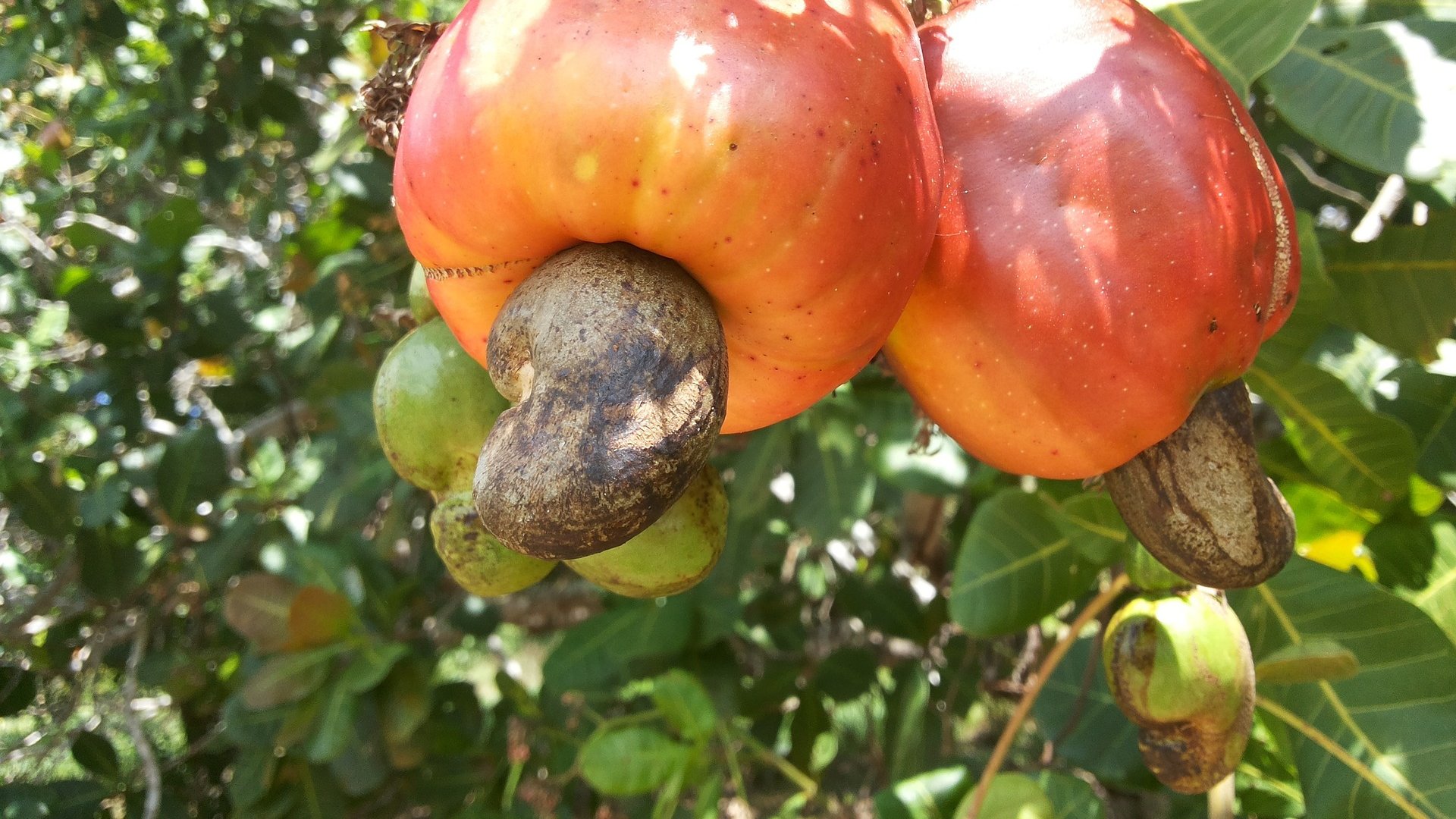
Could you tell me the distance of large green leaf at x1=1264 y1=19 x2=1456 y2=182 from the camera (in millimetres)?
1046

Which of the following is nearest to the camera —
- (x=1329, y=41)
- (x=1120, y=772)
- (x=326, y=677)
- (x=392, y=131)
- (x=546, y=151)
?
(x=546, y=151)

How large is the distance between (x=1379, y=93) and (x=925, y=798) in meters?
1.05

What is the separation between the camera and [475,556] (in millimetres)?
812

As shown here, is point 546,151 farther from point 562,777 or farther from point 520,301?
point 562,777

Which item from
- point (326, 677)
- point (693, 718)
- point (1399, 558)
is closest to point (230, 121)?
point (326, 677)

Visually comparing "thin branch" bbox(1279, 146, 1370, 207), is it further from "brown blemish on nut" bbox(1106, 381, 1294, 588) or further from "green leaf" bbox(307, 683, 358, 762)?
"green leaf" bbox(307, 683, 358, 762)

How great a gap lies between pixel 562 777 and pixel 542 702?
0.92 ft

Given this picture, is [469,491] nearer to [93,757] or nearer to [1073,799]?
[1073,799]

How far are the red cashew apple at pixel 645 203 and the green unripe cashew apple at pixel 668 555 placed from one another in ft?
0.60

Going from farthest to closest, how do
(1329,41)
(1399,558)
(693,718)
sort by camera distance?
(693,718) → (1399,558) → (1329,41)

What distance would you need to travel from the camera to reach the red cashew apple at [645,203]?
1.92 feet

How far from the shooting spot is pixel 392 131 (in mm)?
847

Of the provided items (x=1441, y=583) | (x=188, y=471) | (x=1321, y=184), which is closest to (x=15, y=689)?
(x=188, y=471)

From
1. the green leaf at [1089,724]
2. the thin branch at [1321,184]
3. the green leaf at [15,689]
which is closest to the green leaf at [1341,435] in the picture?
the green leaf at [1089,724]
